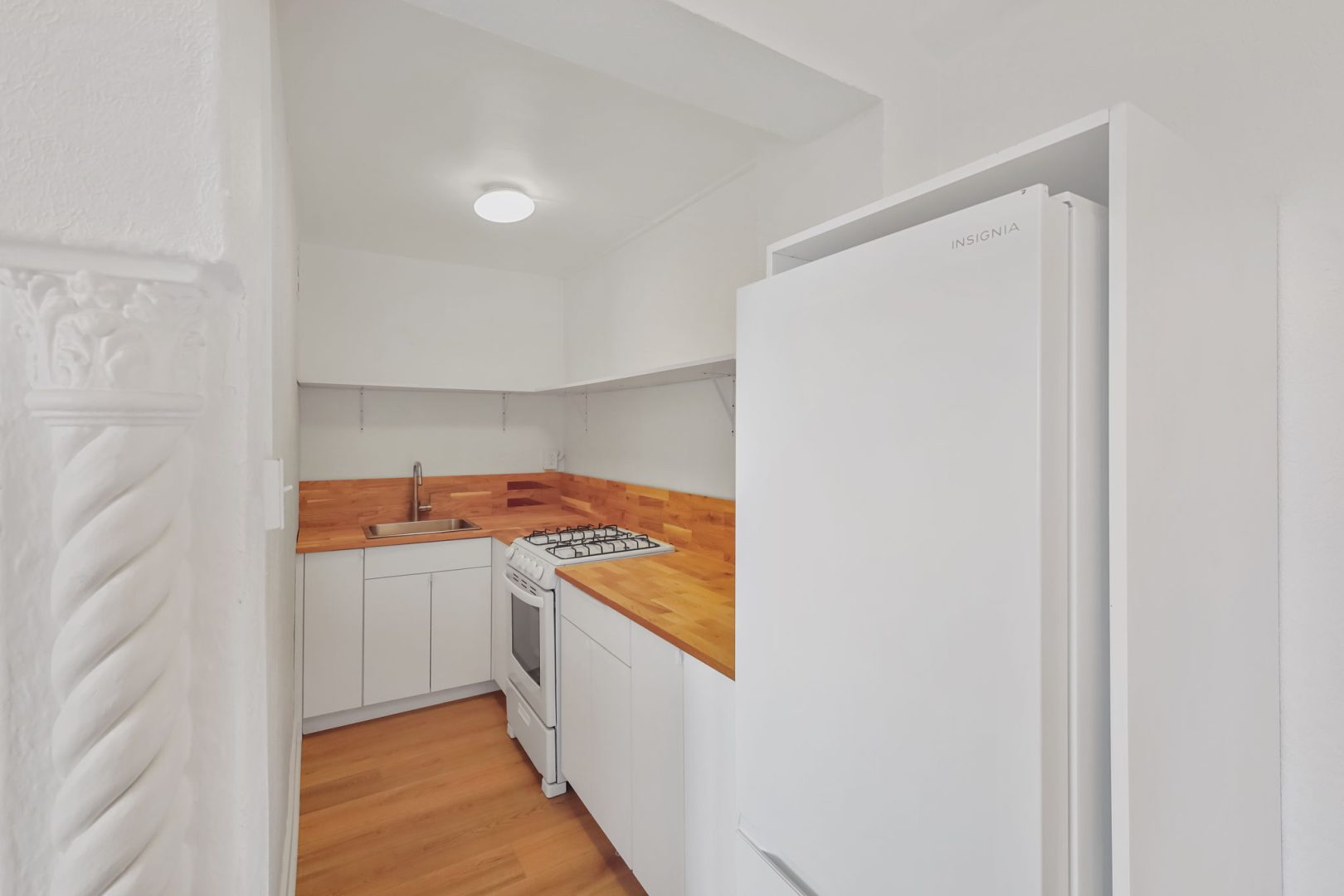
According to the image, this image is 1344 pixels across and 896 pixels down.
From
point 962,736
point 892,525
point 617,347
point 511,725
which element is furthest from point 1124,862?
point 617,347

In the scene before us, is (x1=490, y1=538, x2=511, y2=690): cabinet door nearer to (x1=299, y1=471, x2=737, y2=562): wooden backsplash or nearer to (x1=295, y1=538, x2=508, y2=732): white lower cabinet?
(x1=295, y1=538, x2=508, y2=732): white lower cabinet

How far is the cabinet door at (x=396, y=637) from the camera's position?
287 centimetres

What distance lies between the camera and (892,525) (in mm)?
875

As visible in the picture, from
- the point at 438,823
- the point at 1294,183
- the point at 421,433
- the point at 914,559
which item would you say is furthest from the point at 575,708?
the point at 1294,183

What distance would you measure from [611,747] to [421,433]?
242cm

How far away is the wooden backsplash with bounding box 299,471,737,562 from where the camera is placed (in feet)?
8.48

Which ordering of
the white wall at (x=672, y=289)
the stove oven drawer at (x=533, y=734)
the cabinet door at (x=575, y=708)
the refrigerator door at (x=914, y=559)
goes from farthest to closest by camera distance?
the white wall at (x=672, y=289) < the stove oven drawer at (x=533, y=734) < the cabinet door at (x=575, y=708) < the refrigerator door at (x=914, y=559)

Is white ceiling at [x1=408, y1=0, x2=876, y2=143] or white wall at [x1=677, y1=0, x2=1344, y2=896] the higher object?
white ceiling at [x1=408, y1=0, x2=876, y2=143]

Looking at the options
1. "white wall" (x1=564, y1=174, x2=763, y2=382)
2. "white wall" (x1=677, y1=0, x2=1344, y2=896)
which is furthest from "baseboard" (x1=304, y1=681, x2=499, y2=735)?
"white wall" (x1=677, y1=0, x2=1344, y2=896)

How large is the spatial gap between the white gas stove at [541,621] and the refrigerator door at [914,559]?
1.29 metres

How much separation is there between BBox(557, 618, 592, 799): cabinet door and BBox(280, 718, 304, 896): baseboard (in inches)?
34.3

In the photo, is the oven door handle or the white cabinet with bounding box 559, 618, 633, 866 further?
the oven door handle

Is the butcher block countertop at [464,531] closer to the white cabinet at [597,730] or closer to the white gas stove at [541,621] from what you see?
the white gas stove at [541,621]

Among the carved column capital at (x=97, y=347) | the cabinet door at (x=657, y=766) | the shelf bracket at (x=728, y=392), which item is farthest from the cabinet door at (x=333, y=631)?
the carved column capital at (x=97, y=347)
